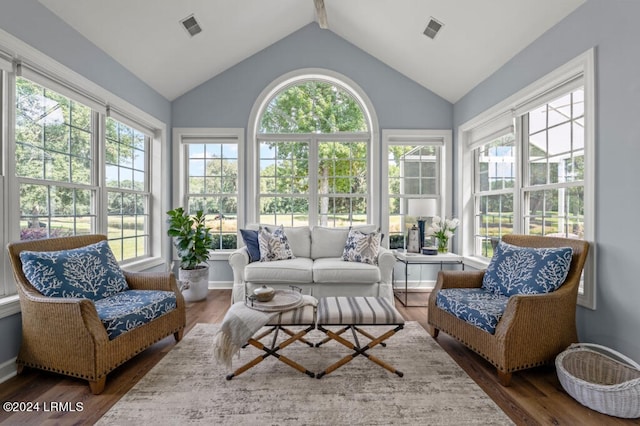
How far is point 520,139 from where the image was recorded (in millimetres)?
3215

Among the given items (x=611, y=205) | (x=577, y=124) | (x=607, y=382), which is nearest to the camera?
(x=607, y=382)

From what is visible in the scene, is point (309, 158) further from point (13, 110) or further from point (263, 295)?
point (13, 110)

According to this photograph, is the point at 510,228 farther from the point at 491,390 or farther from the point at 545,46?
the point at 491,390

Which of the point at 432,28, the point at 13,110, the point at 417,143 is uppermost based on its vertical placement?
the point at 432,28

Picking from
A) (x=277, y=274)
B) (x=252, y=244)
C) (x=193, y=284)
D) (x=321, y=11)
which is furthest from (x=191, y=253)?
(x=321, y=11)

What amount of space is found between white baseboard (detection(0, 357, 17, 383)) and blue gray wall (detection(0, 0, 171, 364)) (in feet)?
0.09

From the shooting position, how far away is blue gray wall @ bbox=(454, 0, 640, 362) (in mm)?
2020

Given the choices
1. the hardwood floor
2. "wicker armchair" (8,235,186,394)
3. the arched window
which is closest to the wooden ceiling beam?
the arched window

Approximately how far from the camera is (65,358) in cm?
198

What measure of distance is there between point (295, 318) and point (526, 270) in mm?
1719

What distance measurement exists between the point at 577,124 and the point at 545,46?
0.74 m

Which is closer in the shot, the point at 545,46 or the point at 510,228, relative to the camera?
the point at 545,46

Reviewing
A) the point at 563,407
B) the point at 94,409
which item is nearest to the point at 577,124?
the point at 563,407

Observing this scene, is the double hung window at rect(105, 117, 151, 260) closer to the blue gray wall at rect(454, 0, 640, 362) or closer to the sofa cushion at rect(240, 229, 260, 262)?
the sofa cushion at rect(240, 229, 260, 262)
